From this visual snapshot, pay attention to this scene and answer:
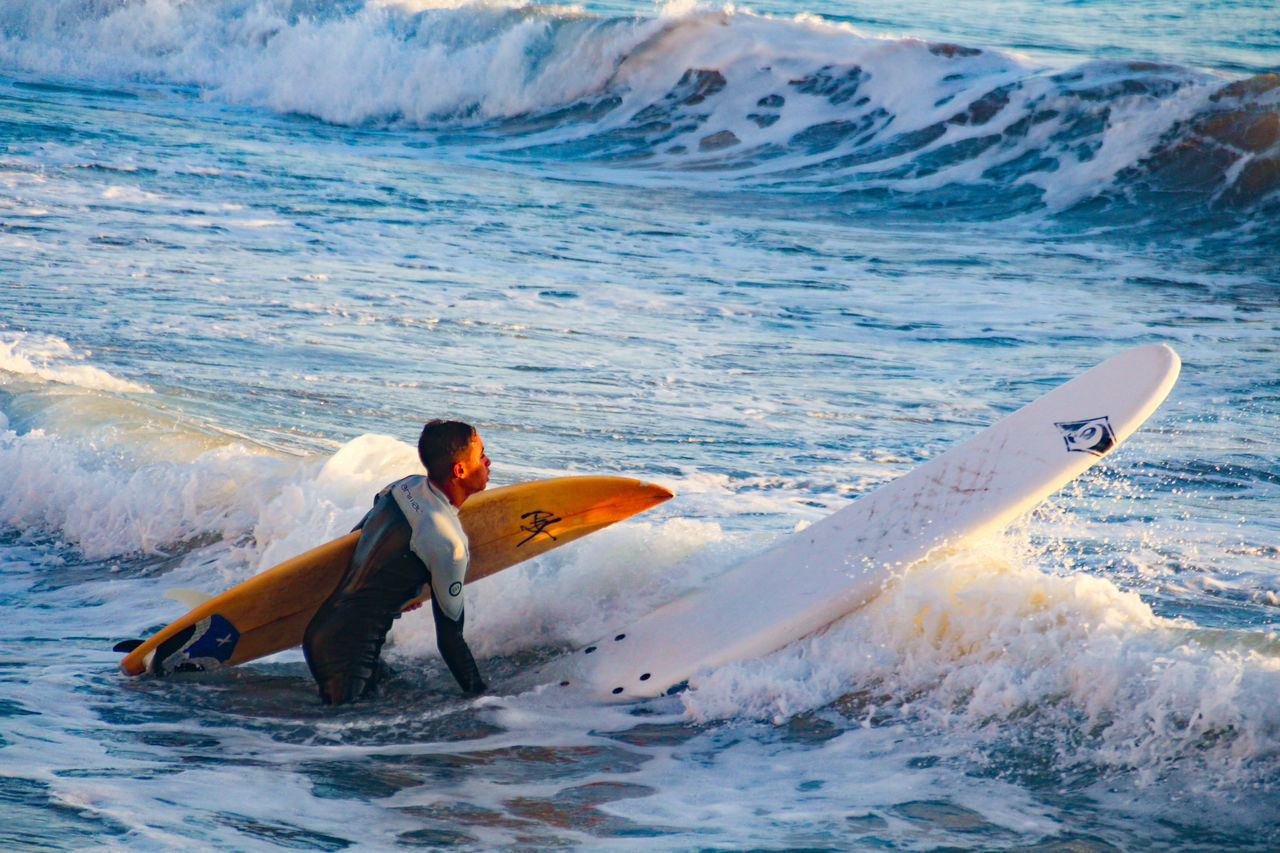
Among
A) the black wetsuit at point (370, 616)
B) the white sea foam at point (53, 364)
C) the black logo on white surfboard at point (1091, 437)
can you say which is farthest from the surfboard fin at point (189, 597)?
the white sea foam at point (53, 364)

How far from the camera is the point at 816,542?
4277 mm

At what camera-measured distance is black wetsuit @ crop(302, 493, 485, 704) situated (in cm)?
369

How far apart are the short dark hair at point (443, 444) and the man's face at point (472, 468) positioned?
0.02 metres

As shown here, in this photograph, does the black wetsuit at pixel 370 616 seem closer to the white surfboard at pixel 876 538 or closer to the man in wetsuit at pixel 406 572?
the man in wetsuit at pixel 406 572

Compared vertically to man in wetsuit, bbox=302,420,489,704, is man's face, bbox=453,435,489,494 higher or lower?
higher

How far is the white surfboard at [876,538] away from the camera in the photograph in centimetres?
397

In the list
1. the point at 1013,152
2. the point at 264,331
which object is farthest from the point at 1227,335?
the point at 264,331

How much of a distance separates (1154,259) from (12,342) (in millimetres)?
10329

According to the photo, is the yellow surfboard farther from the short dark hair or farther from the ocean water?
the short dark hair

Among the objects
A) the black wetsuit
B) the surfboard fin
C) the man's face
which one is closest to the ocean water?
the black wetsuit

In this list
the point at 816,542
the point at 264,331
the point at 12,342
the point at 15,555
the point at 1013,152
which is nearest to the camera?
the point at 816,542

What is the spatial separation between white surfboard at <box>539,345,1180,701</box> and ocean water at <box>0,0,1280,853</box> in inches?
4.3

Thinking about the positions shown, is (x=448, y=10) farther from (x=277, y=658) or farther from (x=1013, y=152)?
(x=277, y=658)

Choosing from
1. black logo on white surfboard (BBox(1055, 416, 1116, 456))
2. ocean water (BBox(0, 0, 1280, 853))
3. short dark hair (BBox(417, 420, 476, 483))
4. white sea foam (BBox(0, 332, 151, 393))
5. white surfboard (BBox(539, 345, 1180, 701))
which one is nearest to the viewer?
ocean water (BBox(0, 0, 1280, 853))
